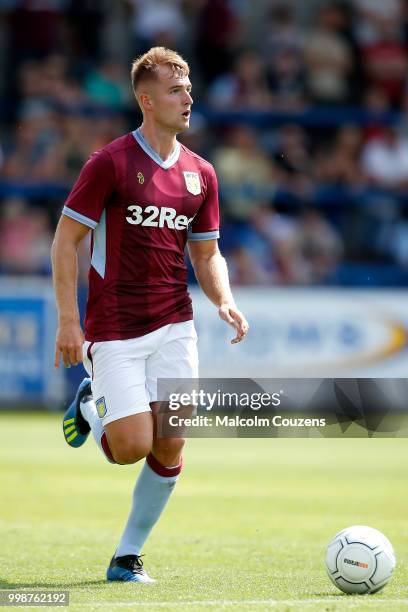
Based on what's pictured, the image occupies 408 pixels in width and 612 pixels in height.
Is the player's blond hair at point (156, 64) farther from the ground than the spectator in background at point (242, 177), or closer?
farther from the ground

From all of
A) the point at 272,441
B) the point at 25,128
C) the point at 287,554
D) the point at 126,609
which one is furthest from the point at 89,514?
the point at 25,128

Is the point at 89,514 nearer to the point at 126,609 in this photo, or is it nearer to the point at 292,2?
the point at 126,609

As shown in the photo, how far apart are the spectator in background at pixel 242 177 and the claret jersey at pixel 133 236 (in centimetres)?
1238

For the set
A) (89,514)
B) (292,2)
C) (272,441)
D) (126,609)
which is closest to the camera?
(126,609)

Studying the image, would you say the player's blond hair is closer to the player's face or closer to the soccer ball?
the player's face

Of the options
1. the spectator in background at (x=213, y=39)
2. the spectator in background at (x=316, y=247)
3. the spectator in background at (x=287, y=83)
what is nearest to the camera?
the spectator in background at (x=316, y=247)

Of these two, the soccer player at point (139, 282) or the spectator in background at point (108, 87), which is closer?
the soccer player at point (139, 282)

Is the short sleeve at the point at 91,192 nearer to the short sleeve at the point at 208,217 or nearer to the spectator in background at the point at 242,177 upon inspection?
the short sleeve at the point at 208,217

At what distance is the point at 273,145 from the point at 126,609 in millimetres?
15164

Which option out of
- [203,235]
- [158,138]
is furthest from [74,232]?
[203,235]

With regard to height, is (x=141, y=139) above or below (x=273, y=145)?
above

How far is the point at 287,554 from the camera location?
25.0ft

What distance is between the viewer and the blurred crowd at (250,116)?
1883cm
